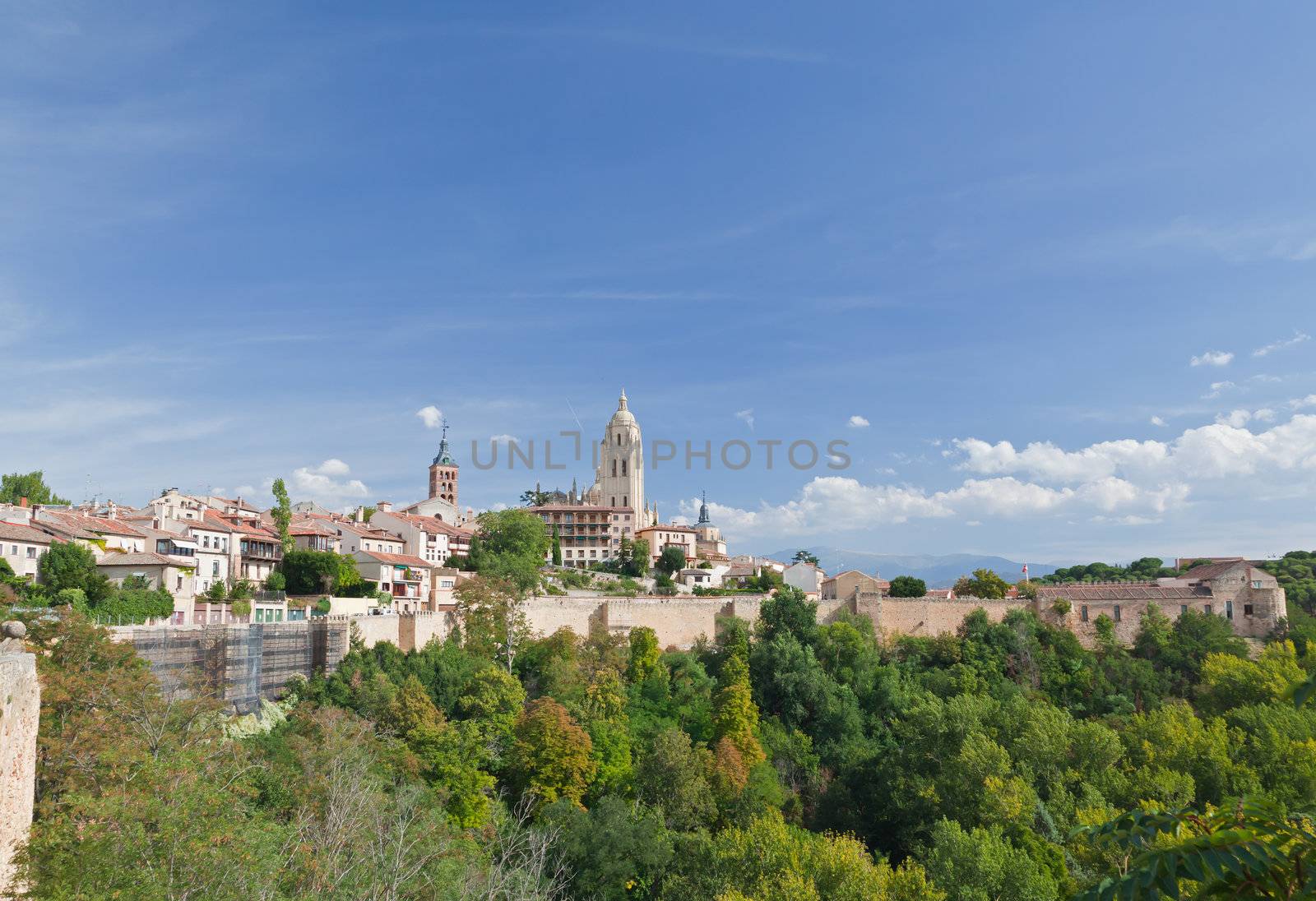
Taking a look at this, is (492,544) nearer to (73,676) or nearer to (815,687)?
(815,687)

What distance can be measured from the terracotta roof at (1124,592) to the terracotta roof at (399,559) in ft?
122

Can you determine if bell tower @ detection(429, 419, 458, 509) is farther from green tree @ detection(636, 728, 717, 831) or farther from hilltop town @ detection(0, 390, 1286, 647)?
green tree @ detection(636, 728, 717, 831)

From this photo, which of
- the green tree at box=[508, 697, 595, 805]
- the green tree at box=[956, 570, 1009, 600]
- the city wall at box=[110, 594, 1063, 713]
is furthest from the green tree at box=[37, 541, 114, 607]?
the green tree at box=[956, 570, 1009, 600]

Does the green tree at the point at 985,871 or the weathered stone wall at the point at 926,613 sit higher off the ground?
the weathered stone wall at the point at 926,613

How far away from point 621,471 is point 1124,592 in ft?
213

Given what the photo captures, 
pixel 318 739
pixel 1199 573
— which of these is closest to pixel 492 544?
pixel 318 739

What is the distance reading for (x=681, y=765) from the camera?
106 feet

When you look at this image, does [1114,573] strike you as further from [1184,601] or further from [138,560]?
[138,560]

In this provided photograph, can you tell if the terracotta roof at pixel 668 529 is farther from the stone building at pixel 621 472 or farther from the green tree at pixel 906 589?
the green tree at pixel 906 589

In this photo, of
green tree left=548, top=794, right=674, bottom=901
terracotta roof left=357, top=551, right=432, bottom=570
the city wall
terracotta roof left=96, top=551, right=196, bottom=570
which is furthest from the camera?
terracotta roof left=357, top=551, right=432, bottom=570

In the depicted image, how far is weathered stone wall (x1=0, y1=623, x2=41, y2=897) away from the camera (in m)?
12.3

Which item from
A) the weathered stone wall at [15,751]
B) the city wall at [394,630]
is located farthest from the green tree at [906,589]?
the weathered stone wall at [15,751]

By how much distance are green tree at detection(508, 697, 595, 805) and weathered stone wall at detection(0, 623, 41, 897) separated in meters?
19.8

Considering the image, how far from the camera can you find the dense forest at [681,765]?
15.0m
